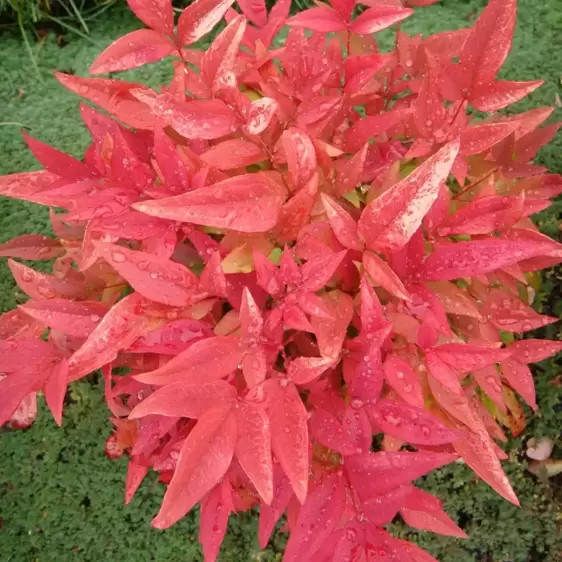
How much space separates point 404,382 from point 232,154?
16.2 inches

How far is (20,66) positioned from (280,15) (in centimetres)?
149

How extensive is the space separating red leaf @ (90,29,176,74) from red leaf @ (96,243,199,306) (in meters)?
0.32

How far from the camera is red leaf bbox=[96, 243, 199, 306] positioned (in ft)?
2.47

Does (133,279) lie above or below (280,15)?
below

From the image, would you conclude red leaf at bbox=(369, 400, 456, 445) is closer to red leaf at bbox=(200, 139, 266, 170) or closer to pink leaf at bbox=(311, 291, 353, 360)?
pink leaf at bbox=(311, 291, 353, 360)

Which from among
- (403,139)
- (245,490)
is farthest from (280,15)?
(245,490)

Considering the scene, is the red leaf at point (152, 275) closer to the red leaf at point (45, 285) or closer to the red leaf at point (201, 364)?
the red leaf at point (201, 364)

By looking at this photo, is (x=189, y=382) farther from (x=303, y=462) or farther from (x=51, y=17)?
(x=51, y=17)

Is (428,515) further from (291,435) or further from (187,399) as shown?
(187,399)

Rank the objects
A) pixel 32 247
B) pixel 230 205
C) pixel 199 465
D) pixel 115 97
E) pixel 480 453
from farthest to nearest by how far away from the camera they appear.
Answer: pixel 32 247
pixel 115 97
pixel 480 453
pixel 230 205
pixel 199 465

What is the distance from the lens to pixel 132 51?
0.93 m

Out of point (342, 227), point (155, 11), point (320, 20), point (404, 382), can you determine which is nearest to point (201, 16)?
point (155, 11)

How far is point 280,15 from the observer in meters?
1.03

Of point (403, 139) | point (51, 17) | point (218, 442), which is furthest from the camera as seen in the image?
point (51, 17)
